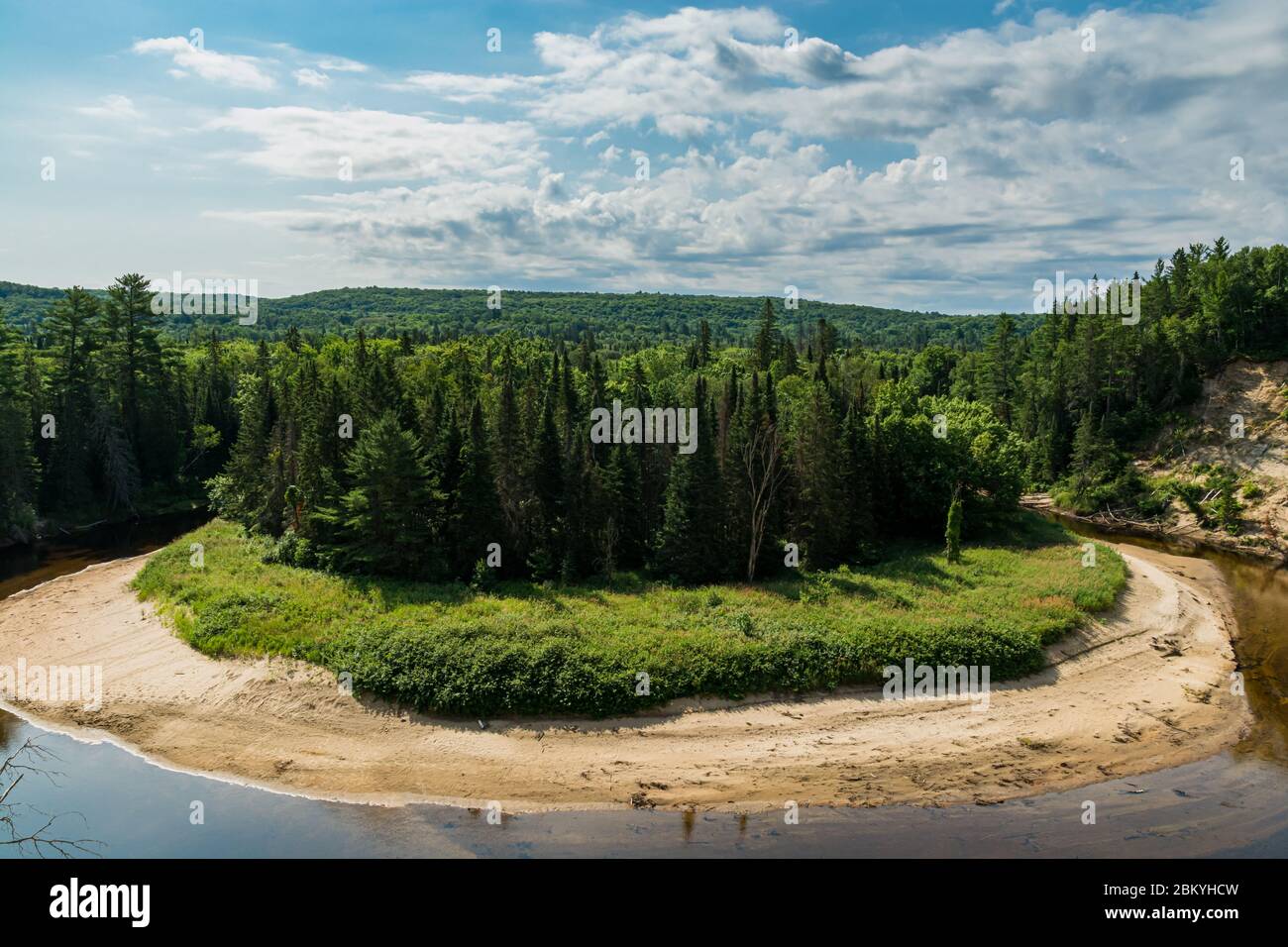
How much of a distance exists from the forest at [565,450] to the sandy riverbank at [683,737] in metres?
13.7

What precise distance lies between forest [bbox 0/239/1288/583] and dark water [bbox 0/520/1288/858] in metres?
19.4

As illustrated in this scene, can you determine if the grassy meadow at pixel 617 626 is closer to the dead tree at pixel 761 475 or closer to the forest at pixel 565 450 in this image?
the dead tree at pixel 761 475

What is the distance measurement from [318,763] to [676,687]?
13081mm

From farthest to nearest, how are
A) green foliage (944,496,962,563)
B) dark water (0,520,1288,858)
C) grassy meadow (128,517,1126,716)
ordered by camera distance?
green foliage (944,496,962,563), grassy meadow (128,517,1126,716), dark water (0,520,1288,858)

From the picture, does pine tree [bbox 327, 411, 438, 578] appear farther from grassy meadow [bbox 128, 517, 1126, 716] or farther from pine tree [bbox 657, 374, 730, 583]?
pine tree [bbox 657, 374, 730, 583]

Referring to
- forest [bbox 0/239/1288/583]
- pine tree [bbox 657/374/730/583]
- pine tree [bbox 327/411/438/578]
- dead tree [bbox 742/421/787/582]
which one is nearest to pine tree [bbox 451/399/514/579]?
forest [bbox 0/239/1288/583]

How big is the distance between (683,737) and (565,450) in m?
25.8

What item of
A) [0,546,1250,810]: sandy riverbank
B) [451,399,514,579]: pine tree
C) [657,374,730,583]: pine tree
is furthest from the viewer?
[451,399,514,579]: pine tree

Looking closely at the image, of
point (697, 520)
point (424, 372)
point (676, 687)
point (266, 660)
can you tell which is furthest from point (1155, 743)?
point (424, 372)

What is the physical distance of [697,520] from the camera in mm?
43812

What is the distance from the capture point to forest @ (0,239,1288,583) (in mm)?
44344

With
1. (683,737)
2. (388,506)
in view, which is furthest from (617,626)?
(388,506)

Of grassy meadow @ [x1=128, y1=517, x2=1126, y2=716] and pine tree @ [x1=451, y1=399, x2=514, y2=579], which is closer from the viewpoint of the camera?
grassy meadow @ [x1=128, y1=517, x2=1126, y2=716]
